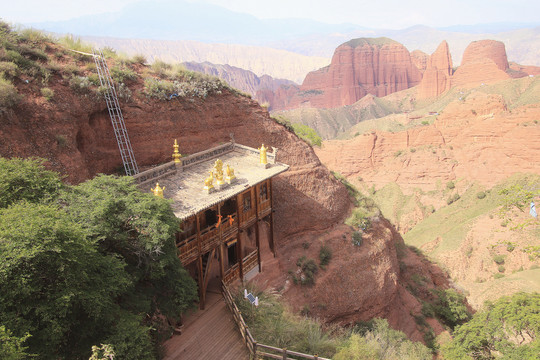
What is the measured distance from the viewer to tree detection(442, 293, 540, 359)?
17.0m

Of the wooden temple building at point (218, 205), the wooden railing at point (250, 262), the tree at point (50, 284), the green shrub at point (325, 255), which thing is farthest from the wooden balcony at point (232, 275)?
the tree at point (50, 284)

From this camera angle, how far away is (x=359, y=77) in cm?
14962

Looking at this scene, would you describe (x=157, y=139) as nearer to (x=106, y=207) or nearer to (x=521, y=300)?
(x=106, y=207)

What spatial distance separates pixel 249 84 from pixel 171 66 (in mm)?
177496

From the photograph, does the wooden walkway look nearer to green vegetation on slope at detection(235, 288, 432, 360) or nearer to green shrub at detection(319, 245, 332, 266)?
green vegetation on slope at detection(235, 288, 432, 360)

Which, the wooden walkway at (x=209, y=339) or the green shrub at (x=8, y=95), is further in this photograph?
the green shrub at (x=8, y=95)

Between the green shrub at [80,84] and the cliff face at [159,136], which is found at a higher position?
the green shrub at [80,84]

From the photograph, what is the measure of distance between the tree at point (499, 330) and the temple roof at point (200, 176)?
1286 centimetres

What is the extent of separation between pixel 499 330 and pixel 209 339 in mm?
13983

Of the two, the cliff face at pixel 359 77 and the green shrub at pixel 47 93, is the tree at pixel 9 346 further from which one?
the cliff face at pixel 359 77

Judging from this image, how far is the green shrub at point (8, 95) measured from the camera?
13.9m

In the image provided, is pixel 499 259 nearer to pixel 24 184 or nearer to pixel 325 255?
A: pixel 325 255

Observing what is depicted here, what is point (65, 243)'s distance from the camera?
8250 millimetres

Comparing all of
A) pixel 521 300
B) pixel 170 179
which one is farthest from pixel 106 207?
pixel 521 300
